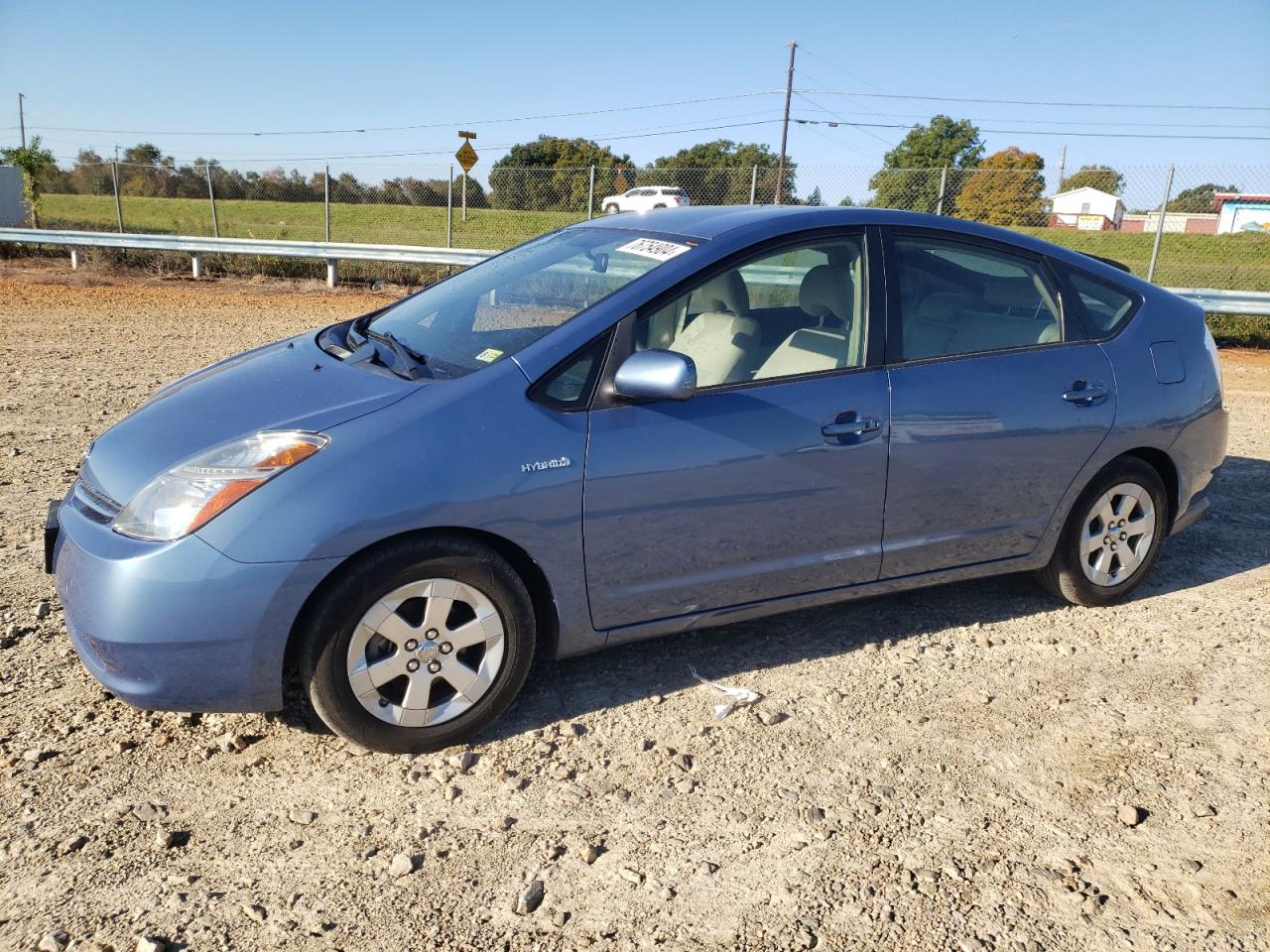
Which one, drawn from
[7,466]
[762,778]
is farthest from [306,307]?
[762,778]

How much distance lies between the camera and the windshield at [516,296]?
3426 millimetres

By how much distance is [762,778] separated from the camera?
3047 millimetres

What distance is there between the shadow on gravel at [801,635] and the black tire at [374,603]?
0.60 feet

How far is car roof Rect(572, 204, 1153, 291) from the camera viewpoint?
12.1ft

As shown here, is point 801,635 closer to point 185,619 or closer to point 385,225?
point 185,619

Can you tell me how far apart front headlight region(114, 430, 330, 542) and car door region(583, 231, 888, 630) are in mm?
904

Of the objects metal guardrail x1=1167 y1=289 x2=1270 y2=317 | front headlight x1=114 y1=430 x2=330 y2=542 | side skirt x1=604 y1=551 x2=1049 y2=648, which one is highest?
metal guardrail x1=1167 y1=289 x2=1270 y2=317

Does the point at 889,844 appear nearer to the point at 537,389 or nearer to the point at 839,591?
the point at 839,591

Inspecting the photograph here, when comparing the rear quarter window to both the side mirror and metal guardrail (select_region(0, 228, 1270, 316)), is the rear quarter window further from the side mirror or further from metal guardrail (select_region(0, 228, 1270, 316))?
metal guardrail (select_region(0, 228, 1270, 316))

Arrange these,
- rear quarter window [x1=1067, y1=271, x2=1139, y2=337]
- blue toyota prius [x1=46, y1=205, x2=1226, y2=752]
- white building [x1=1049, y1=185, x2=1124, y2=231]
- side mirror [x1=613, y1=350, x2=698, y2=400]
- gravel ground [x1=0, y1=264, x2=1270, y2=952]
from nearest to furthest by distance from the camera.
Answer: gravel ground [x1=0, y1=264, x2=1270, y2=952]
blue toyota prius [x1=46, y1=205, x2=1226, y2=752]
side mirror [x1=613, y1=350, x2=698, y2=400]
rear quarter window [x1=1067, y1=271, x2=1139, y2=337]
white building [x1=1049, y1=185, x2=1124, y2=231]

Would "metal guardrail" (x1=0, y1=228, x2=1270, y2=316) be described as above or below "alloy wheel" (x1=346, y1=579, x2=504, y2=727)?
above

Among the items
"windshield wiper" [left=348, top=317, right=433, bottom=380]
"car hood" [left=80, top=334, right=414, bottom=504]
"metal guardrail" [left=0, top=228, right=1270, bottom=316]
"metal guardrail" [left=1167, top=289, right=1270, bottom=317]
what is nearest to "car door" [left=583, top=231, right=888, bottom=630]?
"windshield wiper" [left=348, top=317, right=433, bottom=380]

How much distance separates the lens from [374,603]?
291 cm

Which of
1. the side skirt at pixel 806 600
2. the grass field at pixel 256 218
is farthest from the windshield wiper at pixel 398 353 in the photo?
the grass field at pixel 256 218
